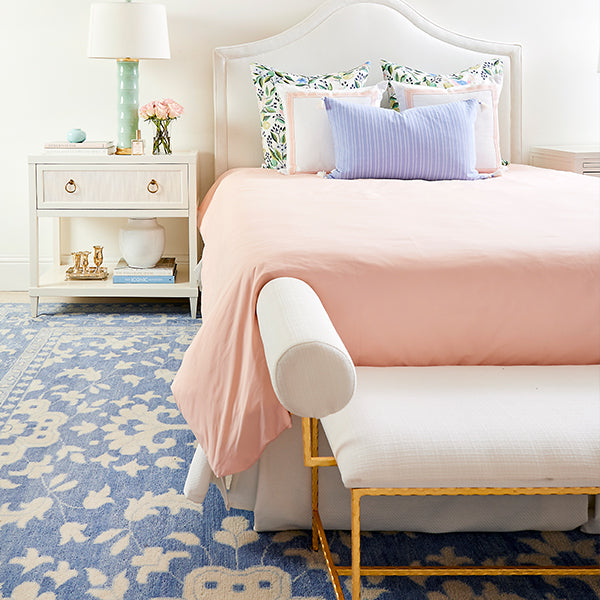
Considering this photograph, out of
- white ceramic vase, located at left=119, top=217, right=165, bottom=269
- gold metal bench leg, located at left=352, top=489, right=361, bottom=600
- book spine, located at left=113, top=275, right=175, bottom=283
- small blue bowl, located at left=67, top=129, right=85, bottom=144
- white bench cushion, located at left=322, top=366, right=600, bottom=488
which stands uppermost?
small blue bowl, located at left=67, top=129, right=85, bottom=144

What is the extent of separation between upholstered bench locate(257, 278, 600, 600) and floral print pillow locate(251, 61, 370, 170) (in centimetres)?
213

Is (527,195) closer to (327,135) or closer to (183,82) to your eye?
(327,135)

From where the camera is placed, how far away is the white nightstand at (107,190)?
3.26 m

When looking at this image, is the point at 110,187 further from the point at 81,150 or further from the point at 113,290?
the point at 113,290

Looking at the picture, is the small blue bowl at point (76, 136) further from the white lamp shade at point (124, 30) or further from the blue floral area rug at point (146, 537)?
the blue floral area rug at point (146, 537)

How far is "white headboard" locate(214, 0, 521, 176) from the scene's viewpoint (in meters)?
3.52

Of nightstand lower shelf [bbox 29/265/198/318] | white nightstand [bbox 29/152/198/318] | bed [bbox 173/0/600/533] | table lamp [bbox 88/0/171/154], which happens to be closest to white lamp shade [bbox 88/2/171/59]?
table lamp [bbox 88/0/171/154]

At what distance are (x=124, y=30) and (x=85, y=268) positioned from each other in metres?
1.02

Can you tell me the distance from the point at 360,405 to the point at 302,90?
2209 millimetres

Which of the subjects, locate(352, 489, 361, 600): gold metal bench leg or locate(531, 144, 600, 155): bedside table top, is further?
locate(531, 144, 600, 155): bedside table top

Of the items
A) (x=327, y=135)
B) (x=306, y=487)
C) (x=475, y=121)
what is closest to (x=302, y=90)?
(x=327, y=135)

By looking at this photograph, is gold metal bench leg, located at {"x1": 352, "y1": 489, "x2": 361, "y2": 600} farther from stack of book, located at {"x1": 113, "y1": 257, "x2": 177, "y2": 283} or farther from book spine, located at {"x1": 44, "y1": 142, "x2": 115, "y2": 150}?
book spine, located at {"x1": 44, "y1": 142, "x2": 115, "y2": 150}

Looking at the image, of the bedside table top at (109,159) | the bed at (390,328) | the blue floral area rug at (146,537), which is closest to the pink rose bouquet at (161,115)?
the bedside table top at (109,159)

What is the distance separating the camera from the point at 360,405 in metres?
1.28
